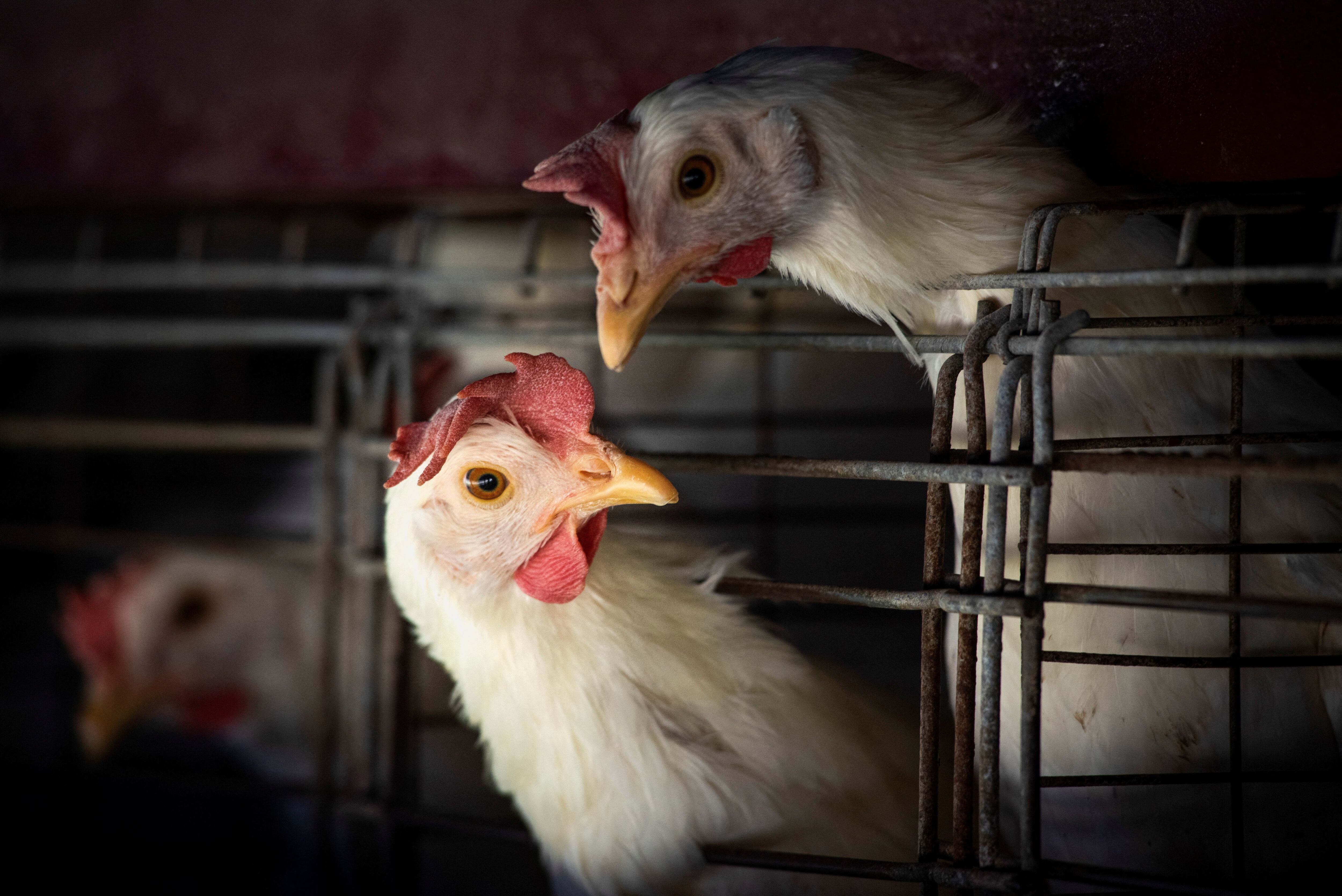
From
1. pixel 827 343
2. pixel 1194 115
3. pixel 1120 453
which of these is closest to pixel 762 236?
pixel 827 343

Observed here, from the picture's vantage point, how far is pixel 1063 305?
79cm

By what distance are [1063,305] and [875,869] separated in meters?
0.51

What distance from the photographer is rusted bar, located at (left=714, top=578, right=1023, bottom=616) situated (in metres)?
0.65

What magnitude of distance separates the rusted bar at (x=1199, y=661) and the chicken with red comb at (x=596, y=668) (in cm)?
29

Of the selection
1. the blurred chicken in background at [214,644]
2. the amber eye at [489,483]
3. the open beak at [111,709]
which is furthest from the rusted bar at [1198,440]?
the open beak at [111,709]

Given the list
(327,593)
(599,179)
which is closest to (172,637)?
(327,593)

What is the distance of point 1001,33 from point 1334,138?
32 cm

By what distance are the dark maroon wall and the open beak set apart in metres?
0.91

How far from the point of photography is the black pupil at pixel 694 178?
0.74 m

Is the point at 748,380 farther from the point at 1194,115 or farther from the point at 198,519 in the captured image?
the point at 198,519

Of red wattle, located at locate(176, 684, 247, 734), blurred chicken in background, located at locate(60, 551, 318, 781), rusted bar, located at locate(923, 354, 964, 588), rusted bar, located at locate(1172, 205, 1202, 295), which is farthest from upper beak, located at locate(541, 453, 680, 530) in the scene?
red wattle, located at locate(176, 684, 247, 734)

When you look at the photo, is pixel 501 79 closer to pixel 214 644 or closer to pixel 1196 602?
pixel 1196 602

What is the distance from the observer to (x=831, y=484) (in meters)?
2.02

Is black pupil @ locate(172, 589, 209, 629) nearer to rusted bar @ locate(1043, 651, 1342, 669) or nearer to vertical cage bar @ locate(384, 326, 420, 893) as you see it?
vertical cage bar @ locate(384, 326, 420, 893)
